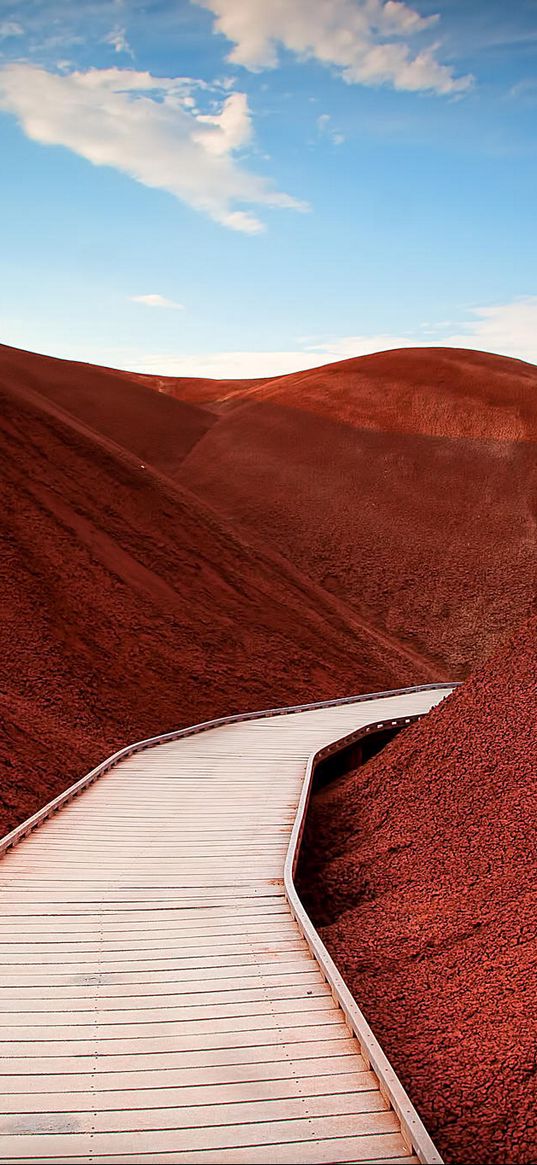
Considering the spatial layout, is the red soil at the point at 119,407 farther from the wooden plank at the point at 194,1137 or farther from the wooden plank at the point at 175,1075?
the wooden plank at the point at 194,1137

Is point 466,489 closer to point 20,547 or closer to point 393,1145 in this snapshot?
point 20,547

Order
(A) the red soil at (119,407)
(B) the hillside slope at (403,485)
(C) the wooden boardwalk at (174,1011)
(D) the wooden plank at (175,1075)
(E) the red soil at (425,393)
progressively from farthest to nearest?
(A) the red soil at (119,407) < (E) the red soil at (425,393) < (B) the hillside slope at (403,485) < (D) the wooden plank at (175,1075) < (C) the wooden boardwalk at (174,1011)

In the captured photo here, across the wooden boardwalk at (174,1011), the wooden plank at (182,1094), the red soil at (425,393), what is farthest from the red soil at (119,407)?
the wooden plank at (182,1094)

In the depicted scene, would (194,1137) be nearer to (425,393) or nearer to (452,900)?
(452,900)

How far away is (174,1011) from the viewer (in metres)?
6.02

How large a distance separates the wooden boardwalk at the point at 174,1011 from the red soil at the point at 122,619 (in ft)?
9.66

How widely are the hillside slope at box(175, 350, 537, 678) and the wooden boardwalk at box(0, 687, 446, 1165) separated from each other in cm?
2581

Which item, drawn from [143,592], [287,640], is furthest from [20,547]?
[287,640]

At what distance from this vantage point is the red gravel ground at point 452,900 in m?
6.02

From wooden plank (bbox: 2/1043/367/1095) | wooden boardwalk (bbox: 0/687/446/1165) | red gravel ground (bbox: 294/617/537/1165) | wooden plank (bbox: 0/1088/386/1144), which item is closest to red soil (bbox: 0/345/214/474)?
red gravel ground (bbox: 294/617/537/1165)

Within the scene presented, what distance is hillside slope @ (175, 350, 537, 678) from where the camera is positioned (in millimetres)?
38312

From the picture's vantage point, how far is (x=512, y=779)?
33.5 ft

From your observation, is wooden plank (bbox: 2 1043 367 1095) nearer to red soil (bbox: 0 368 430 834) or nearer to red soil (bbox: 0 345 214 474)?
red soil (bbox: 0 368 430 834)

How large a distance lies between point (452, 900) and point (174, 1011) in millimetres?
3562
